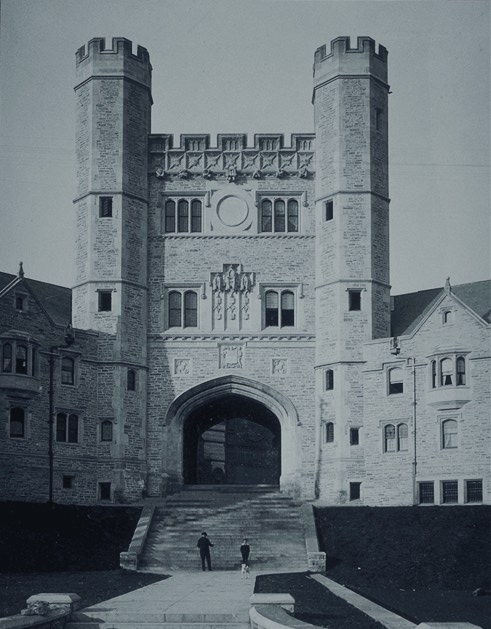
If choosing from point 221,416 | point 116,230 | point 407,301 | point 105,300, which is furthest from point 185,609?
point 407,301

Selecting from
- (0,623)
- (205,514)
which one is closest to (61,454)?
(205,514)

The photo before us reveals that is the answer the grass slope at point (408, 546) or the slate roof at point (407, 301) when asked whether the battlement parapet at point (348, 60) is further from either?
the grass slope at point (408, 546)

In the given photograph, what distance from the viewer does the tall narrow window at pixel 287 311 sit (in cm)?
4984

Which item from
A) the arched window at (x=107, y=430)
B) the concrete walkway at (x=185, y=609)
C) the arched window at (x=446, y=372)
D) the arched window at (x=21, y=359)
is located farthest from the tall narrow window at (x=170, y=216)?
the concrete walkway at (x=185, y=609)

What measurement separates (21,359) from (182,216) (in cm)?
935

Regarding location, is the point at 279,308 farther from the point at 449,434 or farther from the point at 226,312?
the point at 449,434

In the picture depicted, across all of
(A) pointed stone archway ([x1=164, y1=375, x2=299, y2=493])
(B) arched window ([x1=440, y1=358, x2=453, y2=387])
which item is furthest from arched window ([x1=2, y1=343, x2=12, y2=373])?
(B) arched window ([x1=440, y1=358, x2=453, y2=387])

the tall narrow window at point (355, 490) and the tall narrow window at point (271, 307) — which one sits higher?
the tall narrow window at point (271, 307)

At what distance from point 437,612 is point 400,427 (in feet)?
56.3

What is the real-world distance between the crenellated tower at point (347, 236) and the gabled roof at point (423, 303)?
4.87ft

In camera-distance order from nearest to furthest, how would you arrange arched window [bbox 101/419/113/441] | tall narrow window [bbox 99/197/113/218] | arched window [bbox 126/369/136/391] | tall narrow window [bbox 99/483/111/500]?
tall narrow window [bbox 99/483/111/500] → arched window [bbox 101/419/113/441] → arched window [bbox 126/369/136/391] → tall narrow window [bbox 99/197/113/218]

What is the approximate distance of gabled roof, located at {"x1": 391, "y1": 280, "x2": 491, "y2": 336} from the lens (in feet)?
160

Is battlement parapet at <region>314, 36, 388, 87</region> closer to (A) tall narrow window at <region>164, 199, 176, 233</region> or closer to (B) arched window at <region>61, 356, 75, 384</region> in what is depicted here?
(A) tall narrow window at <region>164, 199, 176, 233</region>

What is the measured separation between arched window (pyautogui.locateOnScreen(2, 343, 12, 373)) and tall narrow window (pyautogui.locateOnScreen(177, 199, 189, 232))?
9080 millimetres
